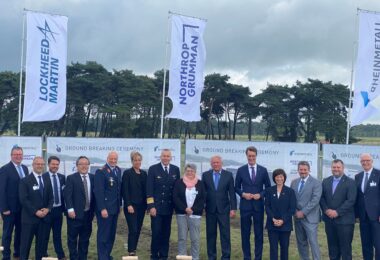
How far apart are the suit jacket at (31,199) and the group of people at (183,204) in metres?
0.01

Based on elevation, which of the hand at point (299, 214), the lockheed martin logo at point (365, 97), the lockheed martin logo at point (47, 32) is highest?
the lockheed martin logo at point (47, 32)

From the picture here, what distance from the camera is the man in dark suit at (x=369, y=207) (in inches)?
283

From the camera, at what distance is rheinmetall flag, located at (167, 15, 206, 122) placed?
47.4ft

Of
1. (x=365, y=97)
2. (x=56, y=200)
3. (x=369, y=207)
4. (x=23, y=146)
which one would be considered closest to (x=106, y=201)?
(x=56, y=200)

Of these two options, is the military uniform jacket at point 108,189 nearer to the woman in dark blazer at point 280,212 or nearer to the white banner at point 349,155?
the woman in dark blazer at point 280,212

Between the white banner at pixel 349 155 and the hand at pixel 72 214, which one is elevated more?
the white banner at pixel 349 155

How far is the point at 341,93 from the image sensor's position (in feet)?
147

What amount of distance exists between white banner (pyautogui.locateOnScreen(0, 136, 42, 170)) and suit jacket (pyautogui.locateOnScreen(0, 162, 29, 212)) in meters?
3.35

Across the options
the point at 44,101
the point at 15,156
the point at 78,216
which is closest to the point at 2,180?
the point at 15,156

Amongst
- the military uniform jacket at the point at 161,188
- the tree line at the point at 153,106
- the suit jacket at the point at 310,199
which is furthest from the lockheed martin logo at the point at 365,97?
the tree line at the point at 153,106

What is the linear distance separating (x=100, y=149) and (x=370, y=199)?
6.24 meters

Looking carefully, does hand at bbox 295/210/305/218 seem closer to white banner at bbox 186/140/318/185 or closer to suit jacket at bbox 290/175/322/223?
suit jacket at bbox 290/175/322/223

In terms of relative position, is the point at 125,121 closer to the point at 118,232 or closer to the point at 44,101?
the point at 44,101

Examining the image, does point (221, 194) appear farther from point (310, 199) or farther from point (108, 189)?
point (108, 189)
